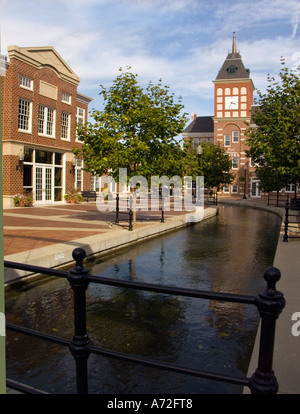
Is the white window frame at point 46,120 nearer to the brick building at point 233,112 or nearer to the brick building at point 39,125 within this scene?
the brick building at point 39,125

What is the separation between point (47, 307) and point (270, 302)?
494 cm

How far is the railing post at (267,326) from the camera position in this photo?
1.91m

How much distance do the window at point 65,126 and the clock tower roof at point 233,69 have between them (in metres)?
36.8

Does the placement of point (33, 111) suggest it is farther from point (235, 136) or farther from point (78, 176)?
point (235, 136)

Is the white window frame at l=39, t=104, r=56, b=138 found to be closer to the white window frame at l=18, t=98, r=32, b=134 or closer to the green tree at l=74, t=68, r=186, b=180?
the white window frame at l=18, t=98, r=32, b=134

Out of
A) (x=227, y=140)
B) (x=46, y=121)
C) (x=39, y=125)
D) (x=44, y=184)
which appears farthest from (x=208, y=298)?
(x=227, y=140)

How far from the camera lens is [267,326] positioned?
1960mm

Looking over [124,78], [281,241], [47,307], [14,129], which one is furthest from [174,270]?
[14,129]

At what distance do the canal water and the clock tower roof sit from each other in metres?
54.4

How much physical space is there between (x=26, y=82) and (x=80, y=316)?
25.3 metres

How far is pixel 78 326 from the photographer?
8.04ft

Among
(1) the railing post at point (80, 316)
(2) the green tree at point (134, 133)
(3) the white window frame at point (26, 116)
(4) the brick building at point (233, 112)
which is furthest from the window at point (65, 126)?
(4) the brick building at point (233, 112)

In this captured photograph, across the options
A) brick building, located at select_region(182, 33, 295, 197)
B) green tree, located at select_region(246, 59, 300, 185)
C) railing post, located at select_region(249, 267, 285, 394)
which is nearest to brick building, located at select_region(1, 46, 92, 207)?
green tree, located at select_region(246, 59, 300, 185)
